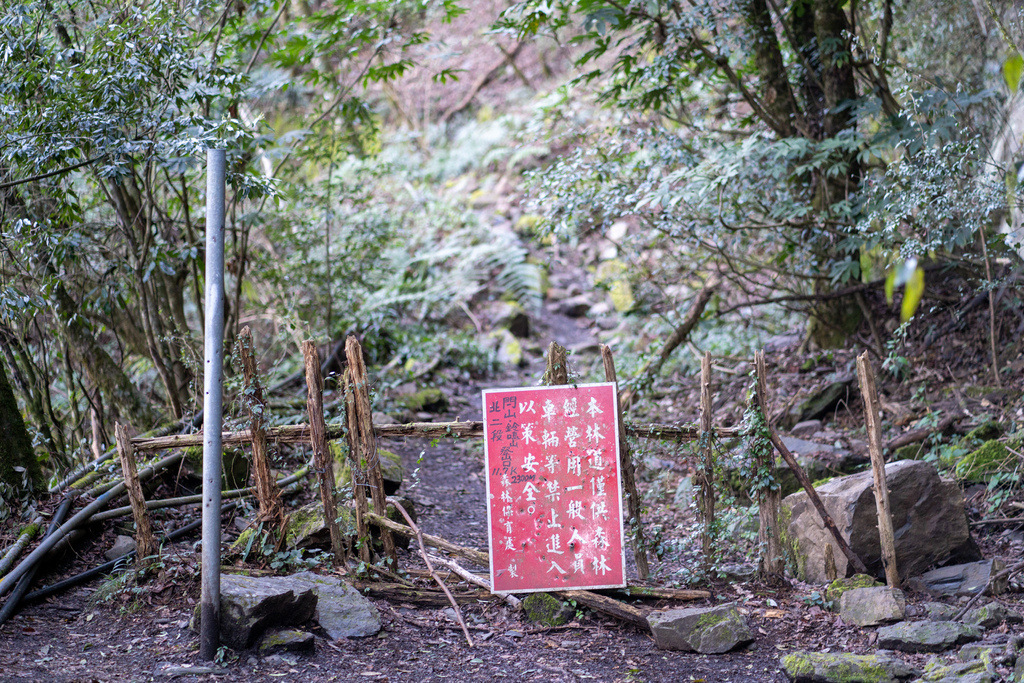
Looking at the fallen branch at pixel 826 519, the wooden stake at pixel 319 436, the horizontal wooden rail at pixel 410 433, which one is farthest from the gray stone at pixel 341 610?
the fallen branch at pixel 826 519

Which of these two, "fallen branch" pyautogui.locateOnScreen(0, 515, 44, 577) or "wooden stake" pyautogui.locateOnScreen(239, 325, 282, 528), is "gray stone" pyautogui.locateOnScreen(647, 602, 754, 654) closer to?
"wooden stake" pyautogui.locateOnScreen(239, 325, 282, 528)

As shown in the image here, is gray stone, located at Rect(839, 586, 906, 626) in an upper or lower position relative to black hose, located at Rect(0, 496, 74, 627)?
lower

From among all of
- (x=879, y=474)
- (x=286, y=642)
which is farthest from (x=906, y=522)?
(x=286, y=642)

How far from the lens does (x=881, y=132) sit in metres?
5.86

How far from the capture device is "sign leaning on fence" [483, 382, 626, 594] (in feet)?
13.1

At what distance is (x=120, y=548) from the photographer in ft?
14.7

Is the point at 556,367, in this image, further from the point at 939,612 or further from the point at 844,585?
the point at 939,612

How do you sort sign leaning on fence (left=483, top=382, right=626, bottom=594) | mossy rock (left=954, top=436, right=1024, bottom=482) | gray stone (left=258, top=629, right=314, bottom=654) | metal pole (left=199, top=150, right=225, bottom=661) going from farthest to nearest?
mossy rock (left=954, top=436, right=1024, bottom=482) < sign leaning on fence (left=483, top=382, right=626, bottom=594) < gray stone (left=258, top=629, right=314, bottom=654) < metal pole (left=199, top=150, right=225, bottom=661)

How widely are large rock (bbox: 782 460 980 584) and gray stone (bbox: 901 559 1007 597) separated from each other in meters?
0.07

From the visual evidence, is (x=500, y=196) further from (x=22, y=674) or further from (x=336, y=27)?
(x=22, y=674)

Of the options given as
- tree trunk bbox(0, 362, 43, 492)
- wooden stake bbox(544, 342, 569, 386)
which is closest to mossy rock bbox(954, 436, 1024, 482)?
wooden stake bbox(544, 342, 569, 386)

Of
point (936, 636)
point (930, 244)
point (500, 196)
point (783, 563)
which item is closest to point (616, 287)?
point (500, 196)

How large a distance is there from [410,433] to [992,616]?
10.4 ft

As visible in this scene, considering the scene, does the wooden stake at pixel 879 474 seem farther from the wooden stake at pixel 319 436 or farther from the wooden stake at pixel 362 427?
the wooden stake at pixel 319 436
